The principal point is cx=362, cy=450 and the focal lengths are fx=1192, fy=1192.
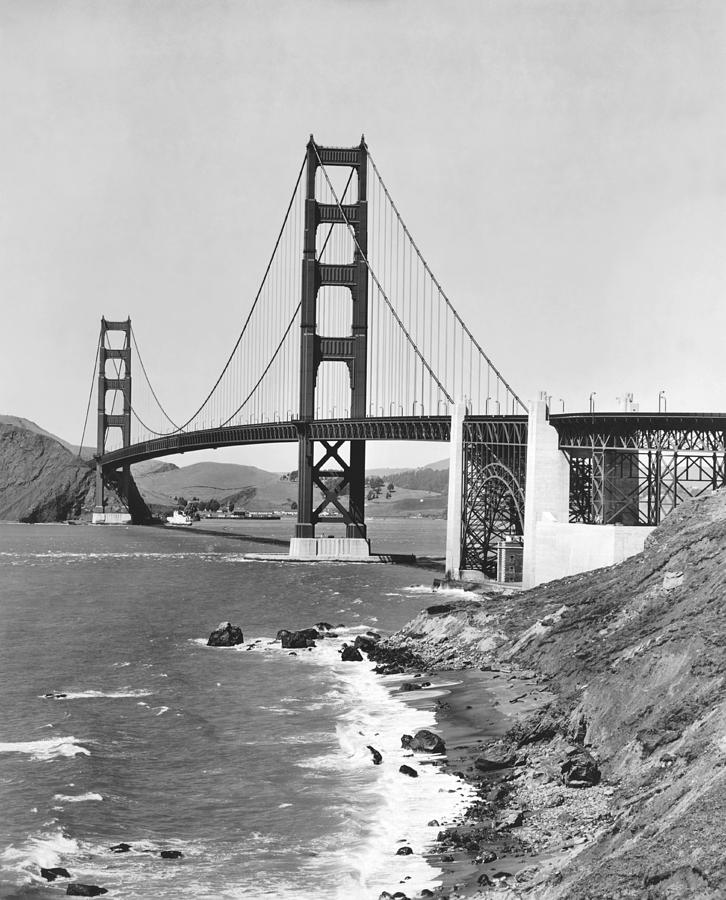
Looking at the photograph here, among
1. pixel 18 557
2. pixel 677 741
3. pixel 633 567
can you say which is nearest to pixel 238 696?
pixel 633 567

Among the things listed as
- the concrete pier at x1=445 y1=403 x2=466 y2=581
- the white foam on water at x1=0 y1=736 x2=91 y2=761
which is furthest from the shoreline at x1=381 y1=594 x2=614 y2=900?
the concrete pier at x1=445 y1=403 x2=466 y2=581

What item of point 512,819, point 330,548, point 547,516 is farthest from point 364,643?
point 330,548

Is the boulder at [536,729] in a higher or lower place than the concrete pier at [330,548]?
lower

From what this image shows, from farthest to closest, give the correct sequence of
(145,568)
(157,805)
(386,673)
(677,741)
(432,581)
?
(145,568) < (432,581) < (386,673) < (157,805) < (677,741)

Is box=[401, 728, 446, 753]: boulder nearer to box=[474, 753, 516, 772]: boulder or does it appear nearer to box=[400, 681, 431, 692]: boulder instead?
box=[474, 753, 516, 772]: boulder

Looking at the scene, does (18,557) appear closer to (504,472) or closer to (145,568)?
(145,568)

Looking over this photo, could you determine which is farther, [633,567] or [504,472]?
[504,472]

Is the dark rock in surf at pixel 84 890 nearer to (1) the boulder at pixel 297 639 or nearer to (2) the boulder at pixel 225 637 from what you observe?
(1) the boulder at pixel 297 639

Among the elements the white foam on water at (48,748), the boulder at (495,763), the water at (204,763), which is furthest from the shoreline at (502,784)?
the white foam on water at (48,748)
